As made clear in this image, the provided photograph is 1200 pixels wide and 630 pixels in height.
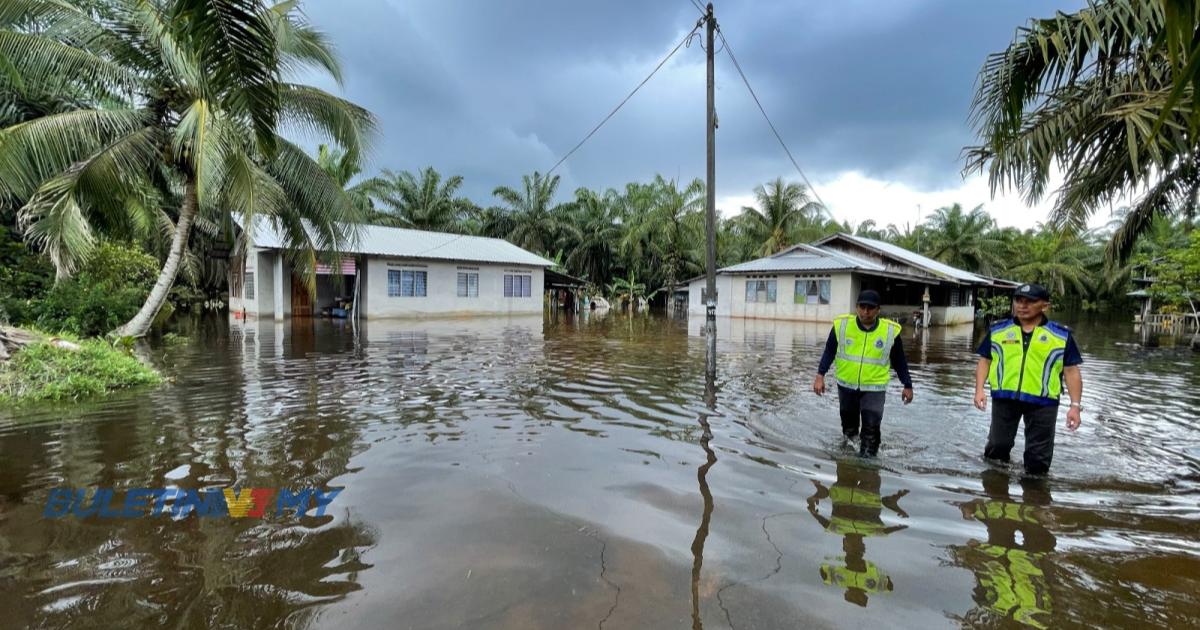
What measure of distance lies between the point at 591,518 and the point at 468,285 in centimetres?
2419

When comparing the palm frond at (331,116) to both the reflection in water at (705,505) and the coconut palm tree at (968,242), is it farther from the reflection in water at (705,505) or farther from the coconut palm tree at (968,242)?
the coconut palm tree at (968,242)

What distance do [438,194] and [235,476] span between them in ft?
117

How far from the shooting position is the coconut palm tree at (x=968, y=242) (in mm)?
38625

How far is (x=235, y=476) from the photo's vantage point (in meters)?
4.44

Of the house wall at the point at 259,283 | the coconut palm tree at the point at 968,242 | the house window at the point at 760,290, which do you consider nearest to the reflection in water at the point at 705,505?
the house wall at the point at 259,283

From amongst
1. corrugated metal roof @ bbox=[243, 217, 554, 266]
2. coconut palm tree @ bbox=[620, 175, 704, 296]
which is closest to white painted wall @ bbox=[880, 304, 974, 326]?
coconut palm tree @ bbox=[620, 175, 704, 296]

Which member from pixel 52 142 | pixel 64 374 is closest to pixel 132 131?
pixel 52 142

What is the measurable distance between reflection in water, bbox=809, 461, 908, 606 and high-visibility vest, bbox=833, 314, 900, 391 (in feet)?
2.45

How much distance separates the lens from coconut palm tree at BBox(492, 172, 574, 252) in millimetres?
38875

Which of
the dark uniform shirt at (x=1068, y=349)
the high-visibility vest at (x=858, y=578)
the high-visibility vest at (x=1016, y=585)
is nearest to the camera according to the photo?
the high-visibility vest at (x=1016, y=585)

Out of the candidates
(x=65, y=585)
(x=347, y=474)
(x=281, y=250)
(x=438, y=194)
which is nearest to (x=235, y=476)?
(x=347, y=474)

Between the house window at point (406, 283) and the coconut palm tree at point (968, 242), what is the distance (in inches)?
1386

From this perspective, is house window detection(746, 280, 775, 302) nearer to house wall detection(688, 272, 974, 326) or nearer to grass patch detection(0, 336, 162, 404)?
house wall detection(688, 272, 974, 326)

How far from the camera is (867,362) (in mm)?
5105
